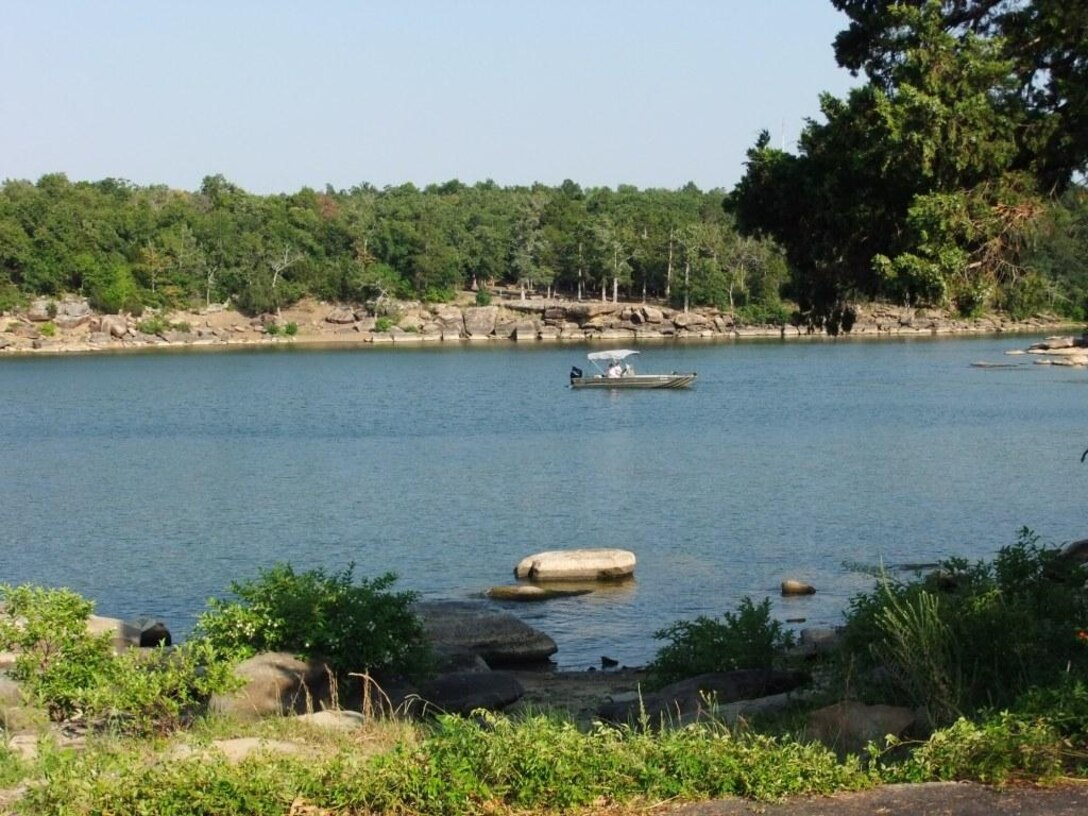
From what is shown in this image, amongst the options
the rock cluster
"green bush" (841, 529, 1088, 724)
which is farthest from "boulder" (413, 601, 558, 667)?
the rock cluster

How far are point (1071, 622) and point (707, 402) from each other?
5453cm

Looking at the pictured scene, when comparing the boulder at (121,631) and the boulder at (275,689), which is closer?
the boulder at (275,689)

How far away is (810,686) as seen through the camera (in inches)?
484

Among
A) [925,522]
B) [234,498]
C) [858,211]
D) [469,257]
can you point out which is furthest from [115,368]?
[858,211]

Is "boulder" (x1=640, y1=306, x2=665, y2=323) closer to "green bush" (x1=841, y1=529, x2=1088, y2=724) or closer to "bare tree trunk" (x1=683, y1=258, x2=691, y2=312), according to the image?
"bare tree trunk" (x1=683, y1=258, x2=691, y2=312)

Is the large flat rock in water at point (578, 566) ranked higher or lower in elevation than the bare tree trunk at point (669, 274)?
lower

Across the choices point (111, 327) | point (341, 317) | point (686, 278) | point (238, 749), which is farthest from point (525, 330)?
point (238, 749)

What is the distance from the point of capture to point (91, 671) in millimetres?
11906

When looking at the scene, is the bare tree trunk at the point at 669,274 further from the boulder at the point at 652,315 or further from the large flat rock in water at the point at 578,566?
the large flat rock in water at the point at 578,566

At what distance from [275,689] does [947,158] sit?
8.68 metres

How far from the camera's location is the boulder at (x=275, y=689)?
1195 cm

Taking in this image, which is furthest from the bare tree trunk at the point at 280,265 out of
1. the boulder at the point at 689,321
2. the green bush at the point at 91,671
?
the green bush at the point at 91,671

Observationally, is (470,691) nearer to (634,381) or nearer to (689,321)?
(634,381)

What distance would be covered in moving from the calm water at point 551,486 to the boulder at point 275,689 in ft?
23.1
